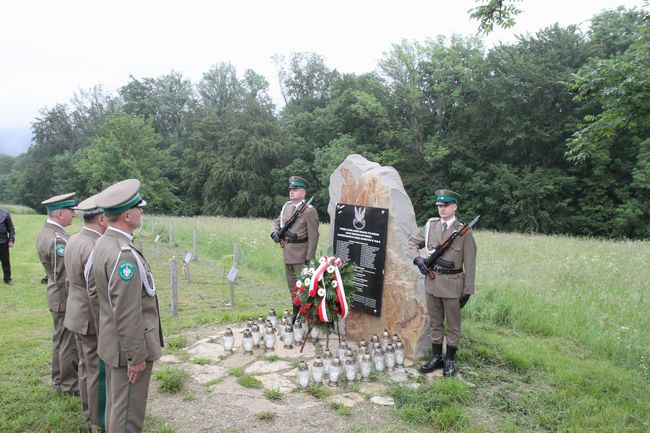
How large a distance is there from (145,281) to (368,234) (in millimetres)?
3591

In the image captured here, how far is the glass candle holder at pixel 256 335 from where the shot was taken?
6293 mm

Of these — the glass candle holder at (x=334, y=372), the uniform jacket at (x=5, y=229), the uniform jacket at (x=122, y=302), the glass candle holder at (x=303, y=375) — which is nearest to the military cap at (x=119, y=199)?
the uniform jacket at (x=122, y=302)

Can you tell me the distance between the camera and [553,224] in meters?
29.6

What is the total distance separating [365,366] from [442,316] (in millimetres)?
1164

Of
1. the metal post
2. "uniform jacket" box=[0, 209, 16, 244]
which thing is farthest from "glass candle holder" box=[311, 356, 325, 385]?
"uniform jacket" box=[0, 209, 16, 244]

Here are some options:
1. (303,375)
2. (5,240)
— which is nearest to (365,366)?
(303,375)

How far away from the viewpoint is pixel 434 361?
5684 millimetres

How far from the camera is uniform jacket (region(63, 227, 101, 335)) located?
4047 millimetres

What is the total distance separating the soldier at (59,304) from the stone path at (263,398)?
2.88 ft

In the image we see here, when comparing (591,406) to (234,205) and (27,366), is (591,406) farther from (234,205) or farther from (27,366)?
(234,205)

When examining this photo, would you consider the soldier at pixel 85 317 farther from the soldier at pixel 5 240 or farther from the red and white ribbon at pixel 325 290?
the soldier at pixel 5 240

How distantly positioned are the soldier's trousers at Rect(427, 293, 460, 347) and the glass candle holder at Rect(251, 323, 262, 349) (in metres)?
2.30

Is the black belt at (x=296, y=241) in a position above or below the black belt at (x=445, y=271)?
above

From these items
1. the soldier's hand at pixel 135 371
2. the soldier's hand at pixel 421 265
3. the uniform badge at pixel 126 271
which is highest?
the uniform badge at pixel 126 271
